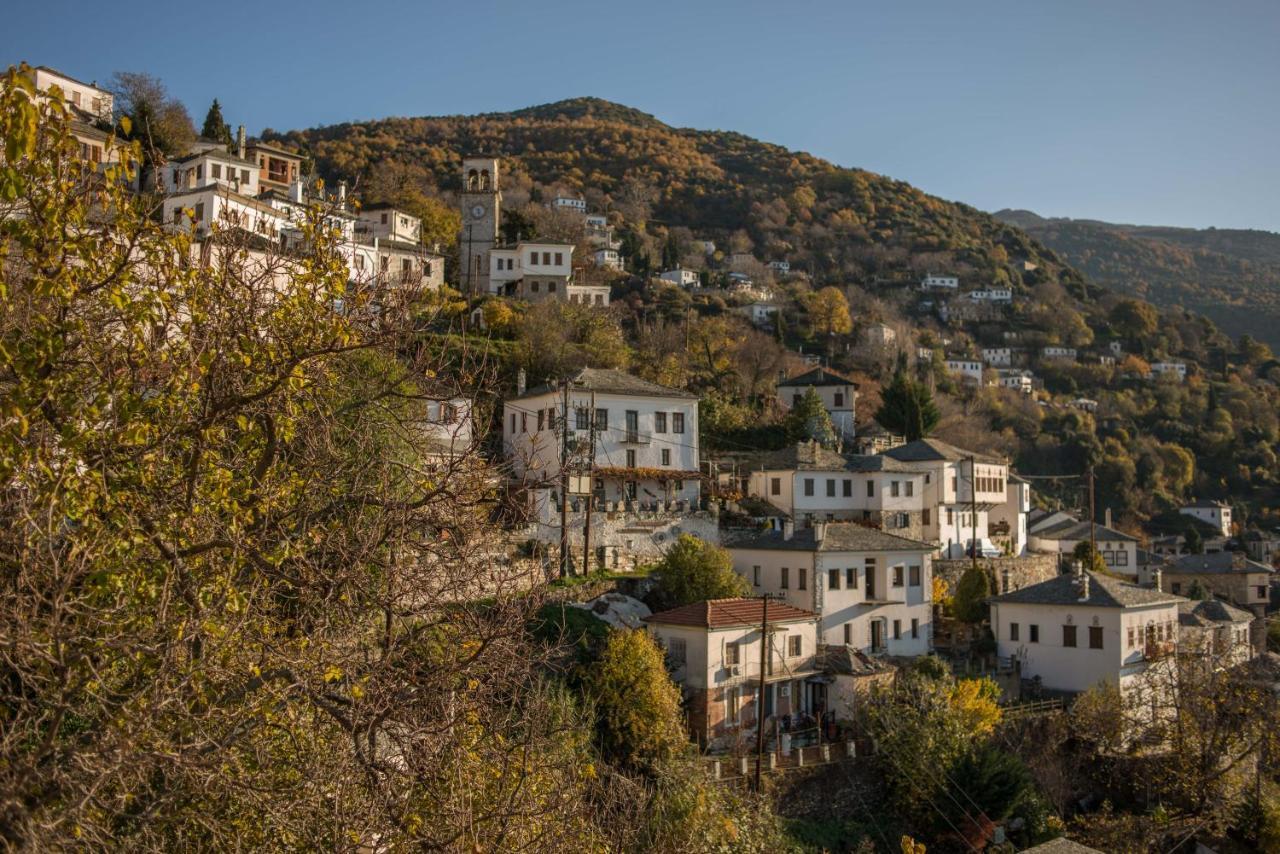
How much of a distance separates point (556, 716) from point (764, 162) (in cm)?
16332

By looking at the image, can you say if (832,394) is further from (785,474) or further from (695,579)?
(695,579)

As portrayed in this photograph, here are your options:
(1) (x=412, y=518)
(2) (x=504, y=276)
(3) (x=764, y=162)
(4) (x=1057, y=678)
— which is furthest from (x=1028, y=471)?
(3) (x=764, y=162)

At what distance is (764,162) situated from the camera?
17500 centimetres

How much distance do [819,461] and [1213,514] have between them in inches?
2106

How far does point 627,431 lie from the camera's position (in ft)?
140

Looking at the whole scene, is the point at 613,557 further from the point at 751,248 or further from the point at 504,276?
the point at 751,248

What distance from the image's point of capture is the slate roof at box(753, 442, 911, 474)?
1750 inches

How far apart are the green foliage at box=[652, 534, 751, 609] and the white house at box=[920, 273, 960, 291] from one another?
98.3 metres

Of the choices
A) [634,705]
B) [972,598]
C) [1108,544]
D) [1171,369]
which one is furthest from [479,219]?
[1171,369]

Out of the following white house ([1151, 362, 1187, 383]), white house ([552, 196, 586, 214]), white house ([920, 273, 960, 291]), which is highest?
white house ([552, 196, 586, 214])

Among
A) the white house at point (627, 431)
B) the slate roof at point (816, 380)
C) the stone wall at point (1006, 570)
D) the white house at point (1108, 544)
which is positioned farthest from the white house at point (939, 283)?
the white house at point (627, 431)

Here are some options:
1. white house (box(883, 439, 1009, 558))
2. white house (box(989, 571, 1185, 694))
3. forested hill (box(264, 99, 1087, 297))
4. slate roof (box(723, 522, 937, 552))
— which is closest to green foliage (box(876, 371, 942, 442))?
white house (box(883, 439, 1009, 558))

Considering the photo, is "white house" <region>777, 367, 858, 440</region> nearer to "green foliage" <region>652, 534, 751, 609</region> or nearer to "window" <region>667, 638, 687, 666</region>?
"green foliage" <region>652, 534, 751, 609</region>

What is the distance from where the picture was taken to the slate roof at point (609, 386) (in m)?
42.0
